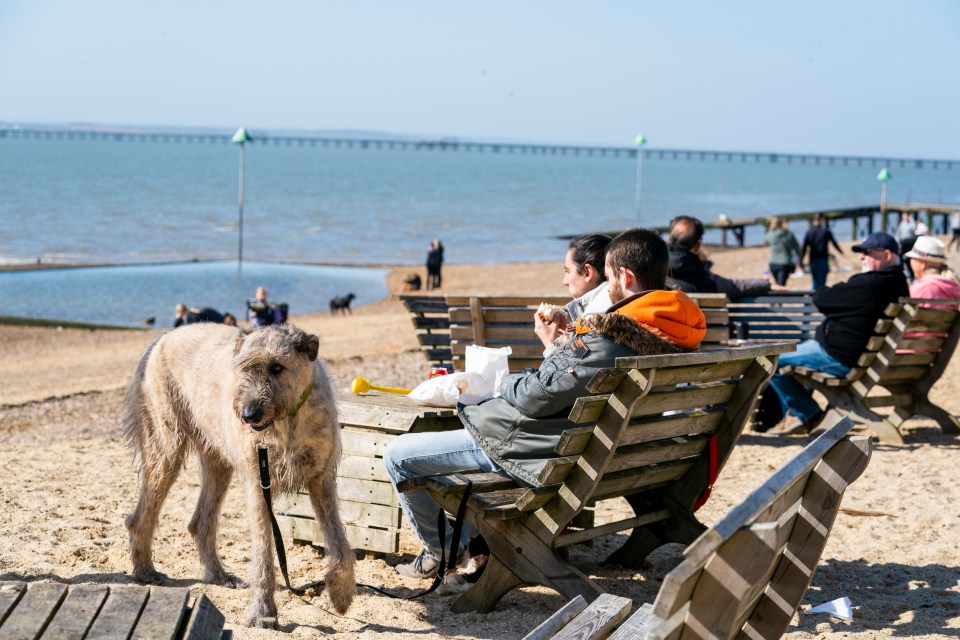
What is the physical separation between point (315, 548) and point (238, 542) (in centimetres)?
54

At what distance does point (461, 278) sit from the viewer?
33.2 meters

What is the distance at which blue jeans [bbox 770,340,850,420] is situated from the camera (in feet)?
27.9

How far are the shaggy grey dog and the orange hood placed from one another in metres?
1.40

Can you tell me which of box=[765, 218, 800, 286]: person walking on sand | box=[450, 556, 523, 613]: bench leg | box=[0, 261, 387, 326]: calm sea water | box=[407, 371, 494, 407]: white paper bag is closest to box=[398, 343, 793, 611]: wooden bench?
box=[450, 556, 523, 613]: bench leg

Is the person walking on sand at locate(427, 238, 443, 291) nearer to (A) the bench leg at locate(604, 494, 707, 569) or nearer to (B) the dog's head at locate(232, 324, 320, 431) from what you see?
(A) the bench leg at locate(604, 494, 707, 569)

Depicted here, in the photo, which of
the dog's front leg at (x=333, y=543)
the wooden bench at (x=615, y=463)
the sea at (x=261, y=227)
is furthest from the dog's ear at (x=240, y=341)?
the sea at (x=261, y=227)

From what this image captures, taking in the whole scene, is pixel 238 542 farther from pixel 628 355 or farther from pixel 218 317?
pixel 218 317

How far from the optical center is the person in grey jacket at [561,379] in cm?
434

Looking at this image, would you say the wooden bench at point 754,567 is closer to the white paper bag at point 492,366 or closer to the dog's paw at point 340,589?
the dog's paw at point 340,589

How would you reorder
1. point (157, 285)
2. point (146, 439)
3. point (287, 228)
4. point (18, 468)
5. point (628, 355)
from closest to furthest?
point (628, 355) < point (146, 439) < point (18, 468) < point (157, 285) < point (287, 228)

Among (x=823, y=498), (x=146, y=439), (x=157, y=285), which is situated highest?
(x=823, y=498)

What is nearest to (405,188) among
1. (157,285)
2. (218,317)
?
(157,285)

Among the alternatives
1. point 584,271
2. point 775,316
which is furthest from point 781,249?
point 584,271

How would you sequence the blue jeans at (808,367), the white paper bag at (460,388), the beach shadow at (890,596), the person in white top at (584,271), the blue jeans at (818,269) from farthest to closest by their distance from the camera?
1. the blue jeans at (818,269)
2. the blue jeans at (808,367)
3. the person in white top at (584,271)
4. the white paper bag at (460,388)
5. the beach shadow at (890,596)
